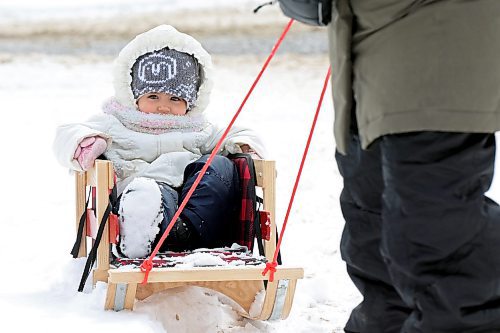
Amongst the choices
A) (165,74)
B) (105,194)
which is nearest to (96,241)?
(105,194)

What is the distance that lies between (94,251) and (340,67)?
1002 mm

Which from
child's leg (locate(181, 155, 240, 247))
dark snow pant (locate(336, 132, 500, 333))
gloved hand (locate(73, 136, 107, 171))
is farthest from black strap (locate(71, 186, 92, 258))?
dark snow pant (locate(336, 132, 500, 333))

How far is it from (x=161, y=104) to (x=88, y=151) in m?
0.30

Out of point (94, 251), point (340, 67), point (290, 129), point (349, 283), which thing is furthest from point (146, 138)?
point (290, 129)

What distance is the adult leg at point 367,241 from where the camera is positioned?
1.28 metres

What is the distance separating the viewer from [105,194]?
204cm

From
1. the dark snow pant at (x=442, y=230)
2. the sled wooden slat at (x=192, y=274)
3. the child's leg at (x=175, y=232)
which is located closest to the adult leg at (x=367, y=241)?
the dark snow pant at (x=442, y=230)

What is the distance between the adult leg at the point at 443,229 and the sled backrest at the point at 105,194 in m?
1.00

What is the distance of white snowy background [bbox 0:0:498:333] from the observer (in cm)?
204

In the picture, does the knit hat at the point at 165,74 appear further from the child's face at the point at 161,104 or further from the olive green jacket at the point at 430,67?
the olive green jacket at the point at 430,67

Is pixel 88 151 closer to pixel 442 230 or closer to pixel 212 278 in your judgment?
pixel 212 278

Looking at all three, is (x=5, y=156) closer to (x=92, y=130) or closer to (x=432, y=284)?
(x=92, y=130)

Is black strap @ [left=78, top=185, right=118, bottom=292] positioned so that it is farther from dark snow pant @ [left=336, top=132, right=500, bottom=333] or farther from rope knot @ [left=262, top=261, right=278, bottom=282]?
dark snow pant @ [left=336, top=132, right=500, bottom=333]

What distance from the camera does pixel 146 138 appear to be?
7.75 feet
